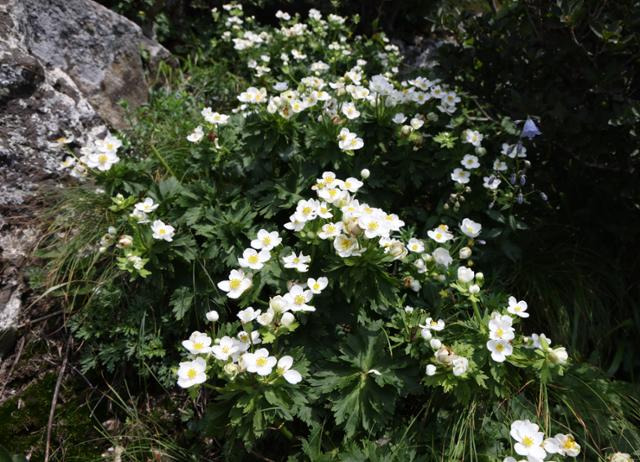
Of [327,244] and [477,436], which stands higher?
[327,244]

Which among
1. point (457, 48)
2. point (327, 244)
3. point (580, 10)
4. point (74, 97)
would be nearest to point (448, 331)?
point (327, 244)

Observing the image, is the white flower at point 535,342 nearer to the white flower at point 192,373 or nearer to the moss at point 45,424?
the white flower at point 192,373

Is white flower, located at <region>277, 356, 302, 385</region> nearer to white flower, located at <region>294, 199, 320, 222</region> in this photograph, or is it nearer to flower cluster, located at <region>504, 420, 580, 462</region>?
white flower, located at <region>294, 199, 320, 222</region>

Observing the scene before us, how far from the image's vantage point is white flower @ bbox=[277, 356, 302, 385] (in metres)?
1.50

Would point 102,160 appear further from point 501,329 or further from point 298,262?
point 501,329

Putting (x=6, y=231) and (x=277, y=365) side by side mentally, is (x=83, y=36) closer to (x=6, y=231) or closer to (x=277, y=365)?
(x=6, y=231)

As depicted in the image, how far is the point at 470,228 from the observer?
211 cm

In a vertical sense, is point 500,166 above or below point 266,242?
above

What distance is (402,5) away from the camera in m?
4.37

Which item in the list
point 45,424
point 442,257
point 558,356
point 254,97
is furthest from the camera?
point 254,97

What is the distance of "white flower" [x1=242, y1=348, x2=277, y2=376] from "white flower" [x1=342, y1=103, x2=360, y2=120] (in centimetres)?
122

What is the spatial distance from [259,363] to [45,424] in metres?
1.21

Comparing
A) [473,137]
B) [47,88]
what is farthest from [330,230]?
[47,88]

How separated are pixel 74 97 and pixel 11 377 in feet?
5.30
